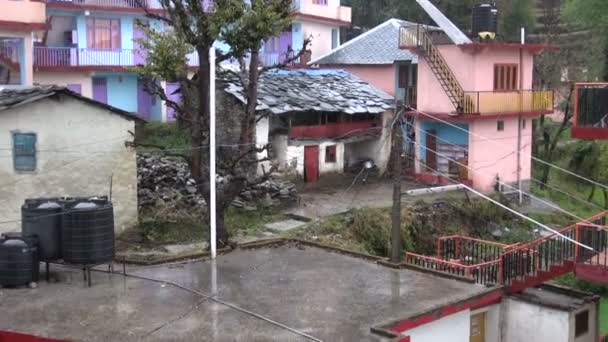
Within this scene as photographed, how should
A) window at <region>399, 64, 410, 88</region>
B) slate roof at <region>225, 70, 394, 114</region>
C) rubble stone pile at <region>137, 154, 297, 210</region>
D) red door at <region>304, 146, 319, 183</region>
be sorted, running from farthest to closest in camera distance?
window at <region>399, 64, 410, 88</region> → red door at <region>304, 146, 319, 183</region> → slate roof at <region>225, 70, 394, 114</region> → rubble stone pile at <region>137, 154, 297, 210</region>

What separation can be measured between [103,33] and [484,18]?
1794 cm

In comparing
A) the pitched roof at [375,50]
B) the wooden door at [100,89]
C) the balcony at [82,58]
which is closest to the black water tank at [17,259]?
the balcony at [82,58]

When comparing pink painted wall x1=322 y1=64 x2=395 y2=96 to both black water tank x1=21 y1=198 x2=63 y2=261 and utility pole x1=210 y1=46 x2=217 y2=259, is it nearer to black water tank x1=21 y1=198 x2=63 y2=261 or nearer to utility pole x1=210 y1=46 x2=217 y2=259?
utility pole x1=210 y1=46 x2=217 y2=259

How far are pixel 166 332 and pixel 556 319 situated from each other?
9712 millimetres

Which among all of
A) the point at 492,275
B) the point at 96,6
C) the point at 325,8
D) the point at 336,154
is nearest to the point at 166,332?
the point at 492,275

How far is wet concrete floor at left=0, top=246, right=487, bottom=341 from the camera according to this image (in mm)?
11680

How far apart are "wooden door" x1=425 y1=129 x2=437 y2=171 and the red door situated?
204 inches

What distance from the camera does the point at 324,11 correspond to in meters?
46.4

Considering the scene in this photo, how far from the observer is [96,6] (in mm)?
35031

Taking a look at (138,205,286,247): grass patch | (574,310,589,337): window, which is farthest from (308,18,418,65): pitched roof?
(574,310,589,337): window

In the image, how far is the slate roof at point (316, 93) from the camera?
99.8ft

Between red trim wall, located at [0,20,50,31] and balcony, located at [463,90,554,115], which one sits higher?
red trim wall, located at [0,20,50,31]

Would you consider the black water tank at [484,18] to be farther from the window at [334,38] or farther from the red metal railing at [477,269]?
the window at [334,38]

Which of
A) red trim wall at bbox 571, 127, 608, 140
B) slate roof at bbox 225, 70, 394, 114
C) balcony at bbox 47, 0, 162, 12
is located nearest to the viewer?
red trim wall at bbox 571, 127, 608, 140
